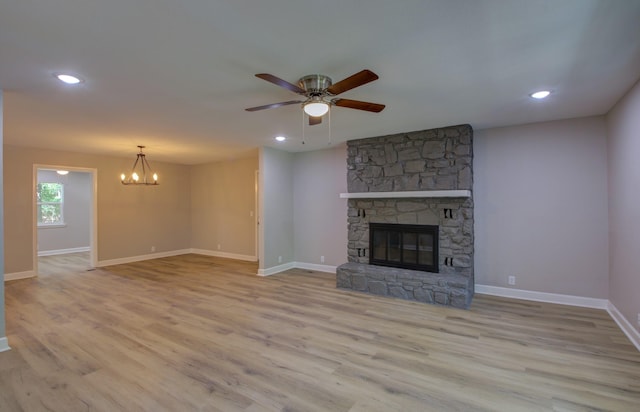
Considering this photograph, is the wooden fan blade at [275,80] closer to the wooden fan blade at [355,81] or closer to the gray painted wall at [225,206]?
the wooden fan blade at [355,81]

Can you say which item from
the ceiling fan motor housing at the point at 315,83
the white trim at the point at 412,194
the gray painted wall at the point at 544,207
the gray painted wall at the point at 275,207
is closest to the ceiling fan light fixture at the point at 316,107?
the ceiling fan motor housing at the point at 315,83

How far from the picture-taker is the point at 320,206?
6246 mm

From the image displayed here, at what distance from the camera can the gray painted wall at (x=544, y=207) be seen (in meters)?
3.93

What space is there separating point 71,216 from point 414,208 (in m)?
9.57

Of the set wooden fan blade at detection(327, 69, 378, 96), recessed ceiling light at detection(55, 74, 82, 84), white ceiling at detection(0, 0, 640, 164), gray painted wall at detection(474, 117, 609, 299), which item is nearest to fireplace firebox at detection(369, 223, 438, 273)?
gray painted wall at detection(474, 117, 609, 299)

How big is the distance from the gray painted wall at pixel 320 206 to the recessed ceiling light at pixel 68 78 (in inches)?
161

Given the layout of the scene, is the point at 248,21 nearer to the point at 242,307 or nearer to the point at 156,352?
the point at 156,352

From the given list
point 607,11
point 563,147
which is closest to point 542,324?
point 563,147

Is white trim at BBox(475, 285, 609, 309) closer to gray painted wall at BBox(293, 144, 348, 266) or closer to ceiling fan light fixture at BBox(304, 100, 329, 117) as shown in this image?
gray painted wall at BBox(293, 144, 348, 266)

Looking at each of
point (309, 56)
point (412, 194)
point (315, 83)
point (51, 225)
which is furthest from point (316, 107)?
point (51, 225)

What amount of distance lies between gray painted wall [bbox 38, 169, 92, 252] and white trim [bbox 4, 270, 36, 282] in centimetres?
279

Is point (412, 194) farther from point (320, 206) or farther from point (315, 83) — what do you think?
point (315, 83)

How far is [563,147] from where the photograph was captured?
4.09m

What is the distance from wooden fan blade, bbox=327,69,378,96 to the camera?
6.95ft
